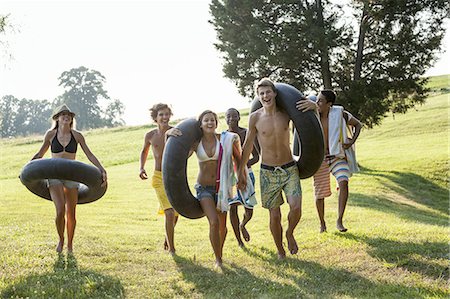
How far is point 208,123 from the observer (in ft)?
23.5

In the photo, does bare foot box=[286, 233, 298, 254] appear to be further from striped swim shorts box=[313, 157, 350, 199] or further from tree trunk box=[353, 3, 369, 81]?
tree trunk box=[353, 3, 369, 81]

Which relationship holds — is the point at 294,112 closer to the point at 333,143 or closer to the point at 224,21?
the point at 333,143

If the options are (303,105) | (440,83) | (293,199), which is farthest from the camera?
(440,83)

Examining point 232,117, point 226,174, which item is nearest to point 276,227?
point 226,174

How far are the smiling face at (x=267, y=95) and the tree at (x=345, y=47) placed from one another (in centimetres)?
1433

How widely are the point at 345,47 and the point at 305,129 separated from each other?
16107mm

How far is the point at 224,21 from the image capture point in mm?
23453

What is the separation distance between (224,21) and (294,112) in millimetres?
17057

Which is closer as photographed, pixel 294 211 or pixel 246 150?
pixel 294 211

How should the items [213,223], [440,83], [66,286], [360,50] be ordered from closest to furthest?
[66,286]
[213,223]
[360,50]
[440,83]

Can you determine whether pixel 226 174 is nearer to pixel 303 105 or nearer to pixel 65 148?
pixel 303 105

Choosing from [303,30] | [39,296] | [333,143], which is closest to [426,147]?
[303,30]

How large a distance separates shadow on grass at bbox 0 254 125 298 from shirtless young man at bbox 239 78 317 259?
226 centimetres

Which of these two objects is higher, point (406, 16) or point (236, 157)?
point (406, 16)
